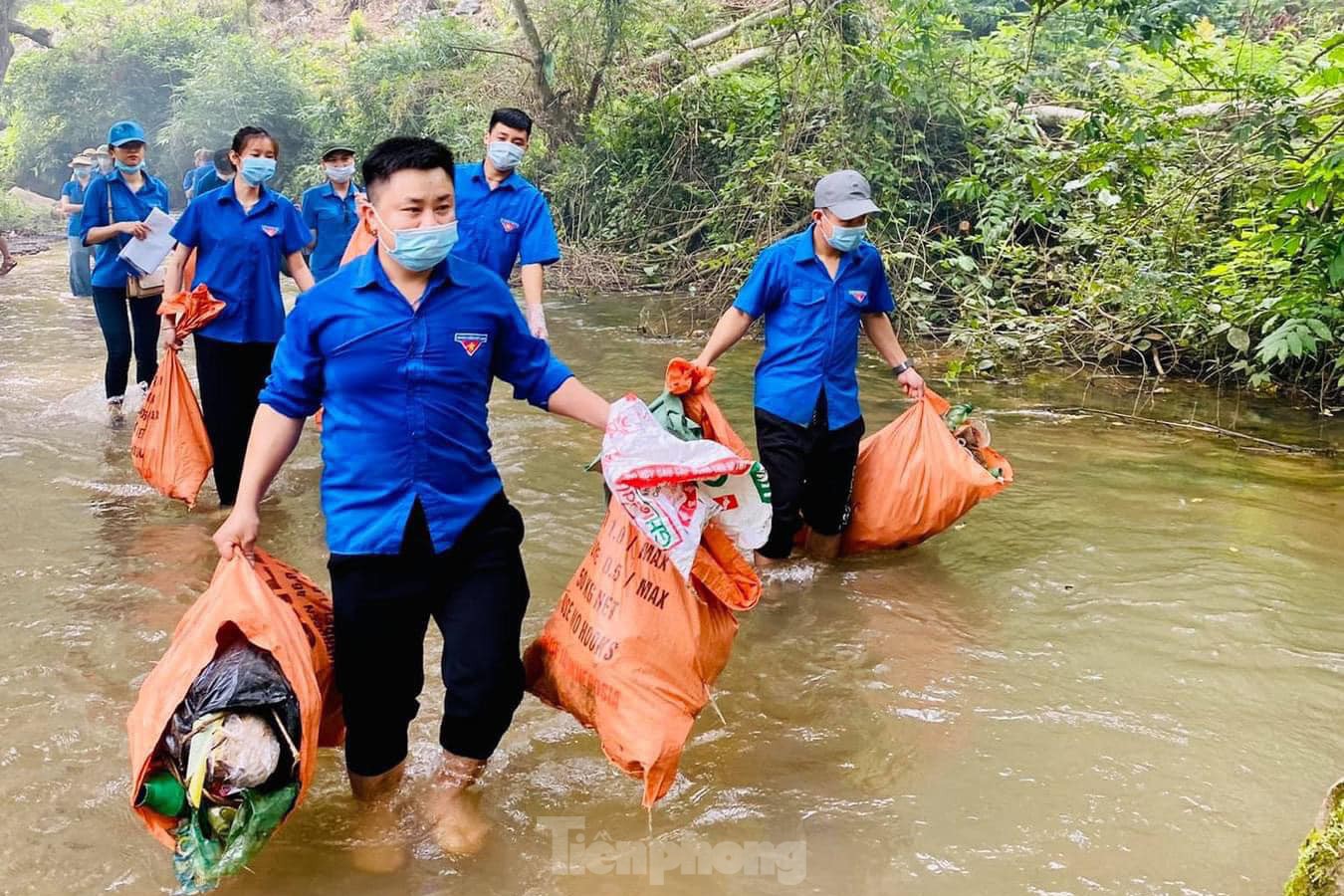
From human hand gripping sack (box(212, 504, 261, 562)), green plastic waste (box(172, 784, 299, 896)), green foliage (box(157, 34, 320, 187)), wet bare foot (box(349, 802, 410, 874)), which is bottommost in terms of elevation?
wet bare foot (box(349, 802, 410, 874))

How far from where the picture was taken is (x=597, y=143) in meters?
12.0

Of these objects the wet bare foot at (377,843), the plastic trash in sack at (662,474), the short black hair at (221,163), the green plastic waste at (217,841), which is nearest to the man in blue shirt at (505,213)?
the plastic trash in sack at (662,474)

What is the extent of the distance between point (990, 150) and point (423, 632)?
24.5ft

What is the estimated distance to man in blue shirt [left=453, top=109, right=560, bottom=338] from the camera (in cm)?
452

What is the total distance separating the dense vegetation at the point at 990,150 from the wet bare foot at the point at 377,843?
4624 mm

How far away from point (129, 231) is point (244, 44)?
16852 mm

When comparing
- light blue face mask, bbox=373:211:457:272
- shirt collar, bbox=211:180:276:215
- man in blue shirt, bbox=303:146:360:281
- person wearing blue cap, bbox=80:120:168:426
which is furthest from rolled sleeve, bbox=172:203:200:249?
light blue face mask, bbox=373:211:457:272

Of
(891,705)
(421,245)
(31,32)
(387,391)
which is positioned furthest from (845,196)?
(31,32)

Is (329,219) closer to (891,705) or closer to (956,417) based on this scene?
(956,417)

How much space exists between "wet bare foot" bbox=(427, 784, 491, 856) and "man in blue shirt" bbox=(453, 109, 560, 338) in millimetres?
2242

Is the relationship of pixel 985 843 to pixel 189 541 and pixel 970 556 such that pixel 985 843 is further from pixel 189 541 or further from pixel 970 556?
pixel 189 541

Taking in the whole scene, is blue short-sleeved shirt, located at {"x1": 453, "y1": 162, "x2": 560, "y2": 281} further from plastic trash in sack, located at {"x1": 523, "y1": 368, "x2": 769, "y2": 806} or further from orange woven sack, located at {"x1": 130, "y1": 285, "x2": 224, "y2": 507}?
plastic trash in sack, located at {"x1": 523, "y1": 368, "x2": 769, "y2": 806}

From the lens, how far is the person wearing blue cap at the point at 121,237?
5.95 m

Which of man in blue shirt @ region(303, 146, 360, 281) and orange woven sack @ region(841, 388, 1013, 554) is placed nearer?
orange woven sack @ region(841, 388, 1013, 554)
